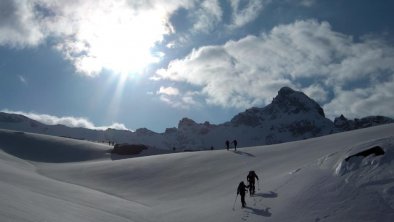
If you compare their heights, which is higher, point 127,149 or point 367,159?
point 127,149

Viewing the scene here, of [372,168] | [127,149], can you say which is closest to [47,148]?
[127,149]

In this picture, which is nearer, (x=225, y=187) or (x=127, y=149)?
(x=225, y=187)

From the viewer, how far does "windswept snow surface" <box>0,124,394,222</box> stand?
17.8 metres

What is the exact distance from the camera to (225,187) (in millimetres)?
29938

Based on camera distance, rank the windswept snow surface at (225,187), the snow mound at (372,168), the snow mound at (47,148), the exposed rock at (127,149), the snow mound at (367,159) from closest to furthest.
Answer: the windswept snow surface at (225,187) → the snow mound at (372,168) → the snow mound at (367,159) → the snow mound at (47,148) → the exposed rock at (127,149)

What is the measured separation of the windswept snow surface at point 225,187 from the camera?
17.8m

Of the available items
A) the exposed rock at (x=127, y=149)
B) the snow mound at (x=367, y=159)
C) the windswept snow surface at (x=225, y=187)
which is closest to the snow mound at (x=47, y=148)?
the exposed rock at (x=127, y=149)

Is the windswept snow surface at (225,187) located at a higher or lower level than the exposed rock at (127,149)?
lower

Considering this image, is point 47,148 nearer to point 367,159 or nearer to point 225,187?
point 225,187

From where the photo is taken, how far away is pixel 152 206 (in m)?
29.0

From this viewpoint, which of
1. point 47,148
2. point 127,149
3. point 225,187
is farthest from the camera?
point 47,148

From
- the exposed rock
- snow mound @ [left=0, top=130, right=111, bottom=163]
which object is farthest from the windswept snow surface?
the exposed rock

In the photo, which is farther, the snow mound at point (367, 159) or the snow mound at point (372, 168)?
the snow mound at point (367, 159)

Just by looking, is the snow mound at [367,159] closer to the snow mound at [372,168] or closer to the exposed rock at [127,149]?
the snow mound at [372,168]
